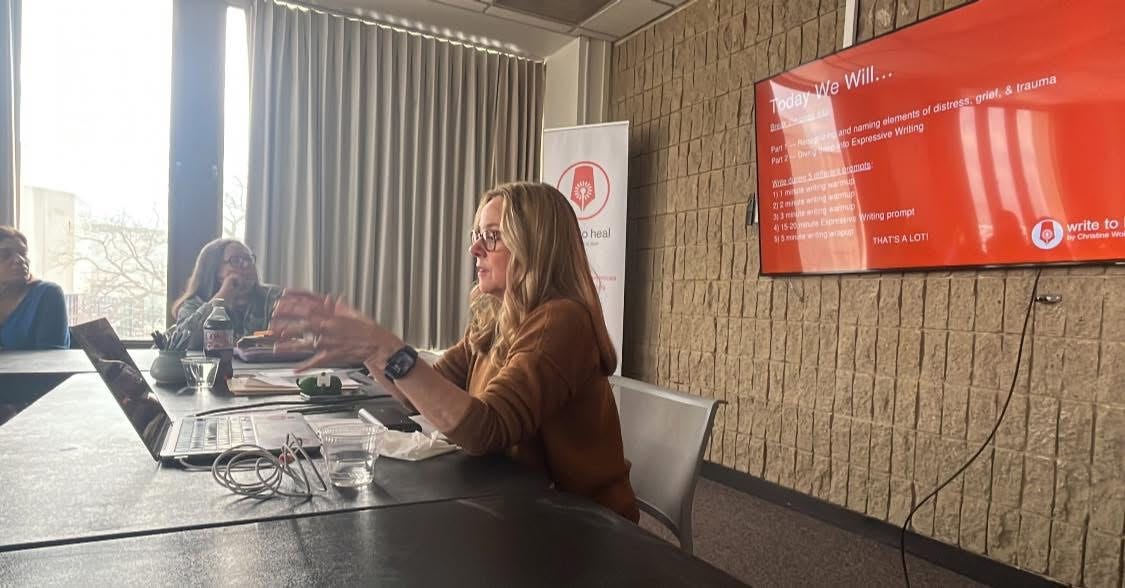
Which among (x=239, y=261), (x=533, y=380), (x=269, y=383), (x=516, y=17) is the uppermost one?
(x=516, y=17)

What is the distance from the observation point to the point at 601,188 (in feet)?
13.2

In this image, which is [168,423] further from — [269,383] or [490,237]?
[490,237]

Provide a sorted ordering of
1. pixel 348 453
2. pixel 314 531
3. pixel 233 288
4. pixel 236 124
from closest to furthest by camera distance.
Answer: pixel 314 531
pixel 348 453
pixel 233 288
pixel 236 124

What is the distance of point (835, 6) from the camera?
2.87 m

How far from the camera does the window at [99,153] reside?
3557mm

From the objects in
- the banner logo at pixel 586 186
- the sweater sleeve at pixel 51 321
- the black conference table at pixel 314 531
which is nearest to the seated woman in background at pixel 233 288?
the sweater sleeve at pixel 51 321

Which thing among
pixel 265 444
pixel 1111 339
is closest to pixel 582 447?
pixel 265 444

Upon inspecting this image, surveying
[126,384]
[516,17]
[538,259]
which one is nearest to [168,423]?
[126,384]

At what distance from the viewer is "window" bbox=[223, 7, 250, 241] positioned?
390 centimetres

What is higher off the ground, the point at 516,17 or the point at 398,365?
the point at 516,17

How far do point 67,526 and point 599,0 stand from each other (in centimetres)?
362

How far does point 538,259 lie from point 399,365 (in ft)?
1.23

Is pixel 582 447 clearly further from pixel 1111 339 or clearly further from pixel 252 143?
pixel 252 143

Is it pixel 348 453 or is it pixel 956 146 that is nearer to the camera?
pixel 348 453
